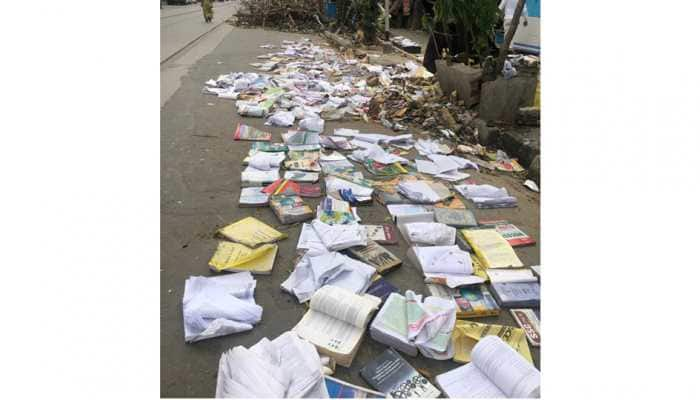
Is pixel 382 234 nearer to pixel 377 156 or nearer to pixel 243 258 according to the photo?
pixel 243 258

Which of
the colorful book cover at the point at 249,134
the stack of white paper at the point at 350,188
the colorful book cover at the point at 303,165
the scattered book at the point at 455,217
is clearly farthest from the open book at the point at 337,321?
the colorful book cover at the point at 249,134

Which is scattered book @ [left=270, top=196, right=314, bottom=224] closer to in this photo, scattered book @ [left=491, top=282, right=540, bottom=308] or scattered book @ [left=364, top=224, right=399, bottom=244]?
scattered book @ [left=364, top=224, right=399, bottom=244]

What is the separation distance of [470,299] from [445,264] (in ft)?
0.63

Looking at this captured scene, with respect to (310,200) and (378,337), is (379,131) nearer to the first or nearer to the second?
(310,200)

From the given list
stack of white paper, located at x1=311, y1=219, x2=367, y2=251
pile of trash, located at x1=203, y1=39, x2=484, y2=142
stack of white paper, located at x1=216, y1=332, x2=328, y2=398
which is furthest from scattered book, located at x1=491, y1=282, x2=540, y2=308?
pile of trash, located at x1=203, y1=39, x2=484, y2=142

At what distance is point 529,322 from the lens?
1.61 m

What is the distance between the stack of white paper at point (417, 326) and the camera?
145cm

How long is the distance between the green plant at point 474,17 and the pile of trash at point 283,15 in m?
8.21

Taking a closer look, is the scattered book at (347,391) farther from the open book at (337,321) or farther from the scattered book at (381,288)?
the scattered book at (381,288)

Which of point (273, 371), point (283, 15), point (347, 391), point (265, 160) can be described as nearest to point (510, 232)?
point (347, 391)

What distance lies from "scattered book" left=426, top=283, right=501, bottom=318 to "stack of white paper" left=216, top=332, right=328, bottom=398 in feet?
1.90

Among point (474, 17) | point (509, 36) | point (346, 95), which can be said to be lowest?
point (346, 95)

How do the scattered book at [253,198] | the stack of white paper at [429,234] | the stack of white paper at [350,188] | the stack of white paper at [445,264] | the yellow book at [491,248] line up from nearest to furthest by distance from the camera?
the stack of white paper at [445,264] < the yellow book at [491,248] < the stack of white paper at [429,234] < the scattered book at [253,198] < the stack of white paper at [350,188]

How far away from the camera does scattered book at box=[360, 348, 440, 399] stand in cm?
131
